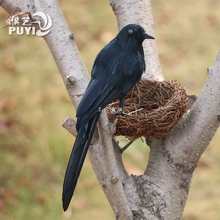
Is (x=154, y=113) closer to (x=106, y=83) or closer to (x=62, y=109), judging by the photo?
(x=106, y=83)

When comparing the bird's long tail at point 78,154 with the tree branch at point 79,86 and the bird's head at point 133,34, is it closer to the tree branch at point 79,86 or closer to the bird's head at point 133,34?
the tree branch at point 79,86

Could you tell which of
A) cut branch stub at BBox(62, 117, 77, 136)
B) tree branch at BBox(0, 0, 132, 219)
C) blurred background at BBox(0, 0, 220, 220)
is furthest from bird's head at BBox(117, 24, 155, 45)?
blurred background at BBox(0, 0, 220, 220)

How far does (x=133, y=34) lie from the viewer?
2.54m

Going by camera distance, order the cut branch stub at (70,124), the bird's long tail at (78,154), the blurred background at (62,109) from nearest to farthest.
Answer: the bird's long tail at (78,154)
the cut branch stub at (70,124)
the blurred background at (62,109)

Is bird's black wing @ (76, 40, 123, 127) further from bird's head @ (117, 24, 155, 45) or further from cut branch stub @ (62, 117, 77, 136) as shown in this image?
cut branch stub @ (62, 117, 77, 136)

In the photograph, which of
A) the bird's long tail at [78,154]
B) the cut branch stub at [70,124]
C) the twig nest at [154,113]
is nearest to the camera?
the bird's long tail at [78,154]

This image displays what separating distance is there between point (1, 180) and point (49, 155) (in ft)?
1.44

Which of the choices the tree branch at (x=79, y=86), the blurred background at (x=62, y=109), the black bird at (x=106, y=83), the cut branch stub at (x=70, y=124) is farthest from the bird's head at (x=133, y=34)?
the blurred background at (x=62, y=109)

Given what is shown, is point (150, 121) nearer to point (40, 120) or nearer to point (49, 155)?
point (49, 155)

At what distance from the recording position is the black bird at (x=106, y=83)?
7.21ft

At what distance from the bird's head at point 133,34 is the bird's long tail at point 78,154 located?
0.43 meters

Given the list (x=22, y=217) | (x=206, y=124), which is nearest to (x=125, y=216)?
(x=206, y=124)

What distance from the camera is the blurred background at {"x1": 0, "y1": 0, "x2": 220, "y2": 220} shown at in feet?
16.6

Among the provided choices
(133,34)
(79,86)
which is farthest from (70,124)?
(133,34)
